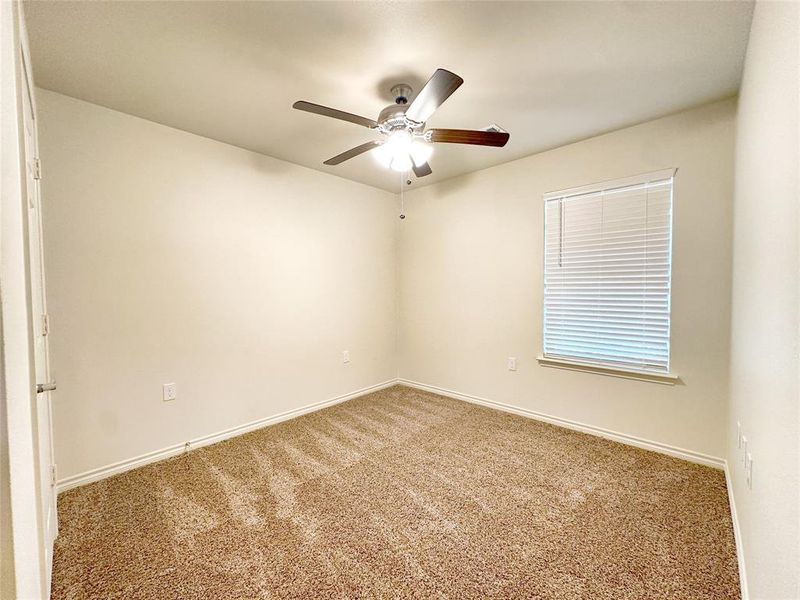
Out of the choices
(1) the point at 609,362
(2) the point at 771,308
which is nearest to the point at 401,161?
(2) the point at 771,308

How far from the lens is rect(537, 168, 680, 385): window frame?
238 cm

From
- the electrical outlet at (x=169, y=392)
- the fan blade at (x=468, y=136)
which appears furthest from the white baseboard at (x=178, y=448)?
the fan blade at (x=468, y=136)

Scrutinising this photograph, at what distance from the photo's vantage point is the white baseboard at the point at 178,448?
6.86ft

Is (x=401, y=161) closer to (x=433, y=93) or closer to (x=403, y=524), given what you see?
(x=433, y=93)

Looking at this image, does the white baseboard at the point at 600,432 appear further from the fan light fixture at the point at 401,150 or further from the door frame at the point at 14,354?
the door frame at the point at 14,354

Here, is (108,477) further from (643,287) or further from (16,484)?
(643,287)

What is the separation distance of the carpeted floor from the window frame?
0.56m

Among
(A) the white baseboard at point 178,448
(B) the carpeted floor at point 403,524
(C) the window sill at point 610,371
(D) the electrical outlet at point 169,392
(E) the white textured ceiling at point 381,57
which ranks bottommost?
(B) the carpeted floor at point 403,524

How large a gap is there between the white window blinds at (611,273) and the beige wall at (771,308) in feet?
2.45

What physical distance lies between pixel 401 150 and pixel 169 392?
93.4 inches

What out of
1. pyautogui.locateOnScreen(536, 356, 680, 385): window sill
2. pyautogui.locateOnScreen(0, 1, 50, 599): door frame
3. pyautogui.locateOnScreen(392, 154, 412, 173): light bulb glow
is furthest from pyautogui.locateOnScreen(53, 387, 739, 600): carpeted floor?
pyautogui.locateOnScreen(392, 154, 412, 173): light bulb glow

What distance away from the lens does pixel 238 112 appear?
2258 millimetres

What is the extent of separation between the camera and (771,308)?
111 centimetres

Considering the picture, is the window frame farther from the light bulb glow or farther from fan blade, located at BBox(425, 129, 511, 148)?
the light bulb glow
